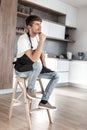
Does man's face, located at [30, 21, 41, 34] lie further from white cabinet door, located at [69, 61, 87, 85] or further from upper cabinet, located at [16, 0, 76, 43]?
white cabinet door, located at [69, 61, 87, 85]

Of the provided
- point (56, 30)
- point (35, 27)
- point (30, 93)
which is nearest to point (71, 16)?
point (56, 30)

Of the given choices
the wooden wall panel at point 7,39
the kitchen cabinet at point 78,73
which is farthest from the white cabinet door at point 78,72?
the wooden wall panel at point 7,39

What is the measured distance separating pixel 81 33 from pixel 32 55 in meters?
4.41

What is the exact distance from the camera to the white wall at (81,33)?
626cm

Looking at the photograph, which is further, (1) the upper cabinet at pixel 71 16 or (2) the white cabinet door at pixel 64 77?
(1) the upper cabinet at pixel 71 16

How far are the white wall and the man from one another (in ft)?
13.2

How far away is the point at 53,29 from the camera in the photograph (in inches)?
225

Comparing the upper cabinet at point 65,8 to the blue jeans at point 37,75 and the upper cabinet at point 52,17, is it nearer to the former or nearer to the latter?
the upper cabinet at point 52,17

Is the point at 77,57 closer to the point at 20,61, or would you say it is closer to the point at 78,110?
the point at 78,110

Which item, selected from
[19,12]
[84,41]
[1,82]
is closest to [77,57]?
[84,41]

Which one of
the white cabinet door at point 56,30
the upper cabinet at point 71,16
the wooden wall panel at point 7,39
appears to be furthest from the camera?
the upper cabinet at point 71,16

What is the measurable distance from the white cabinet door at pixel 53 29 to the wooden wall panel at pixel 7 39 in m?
1.28

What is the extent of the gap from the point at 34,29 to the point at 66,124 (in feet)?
4.25

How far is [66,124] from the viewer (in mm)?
2615
